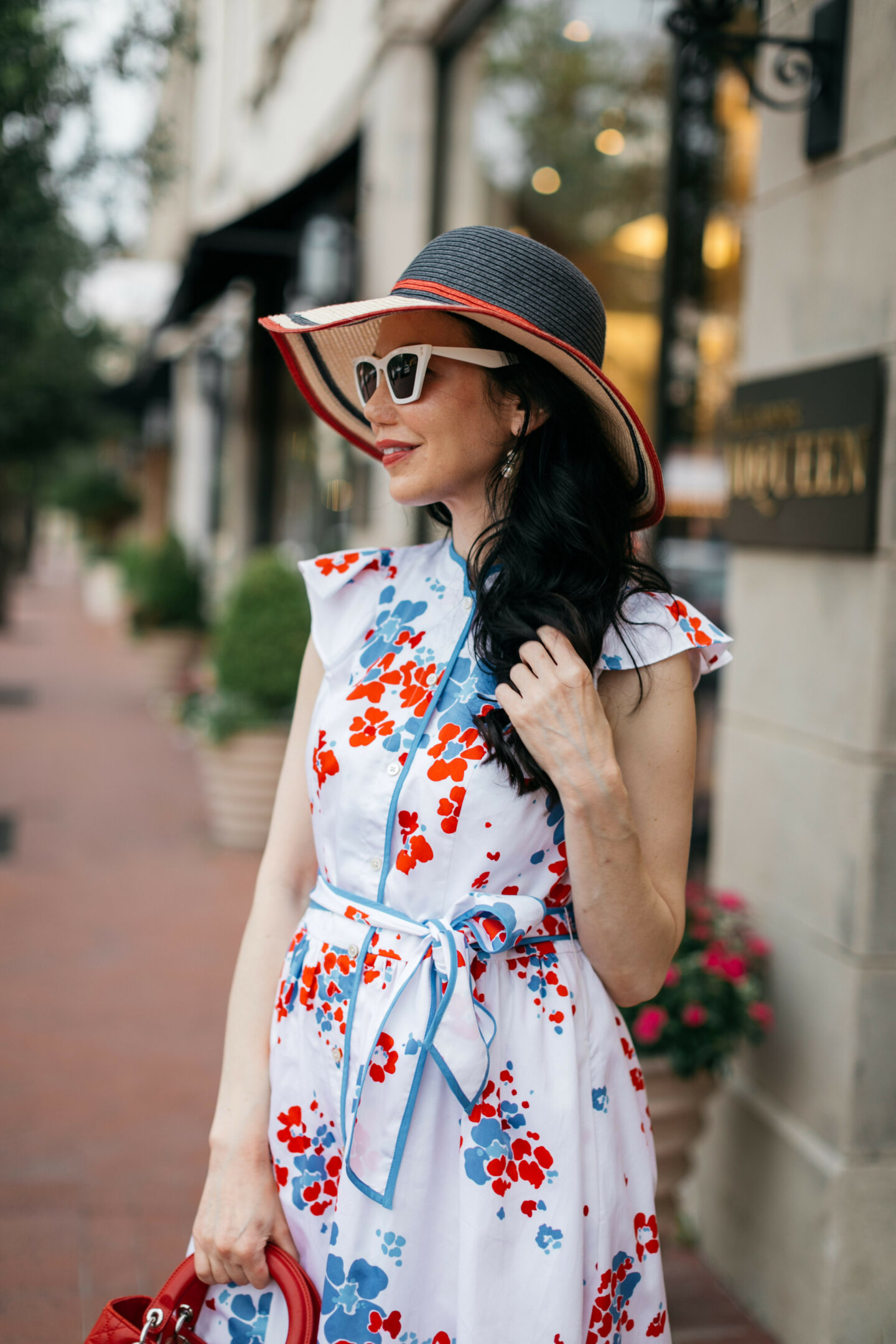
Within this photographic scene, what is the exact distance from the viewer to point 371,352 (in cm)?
197


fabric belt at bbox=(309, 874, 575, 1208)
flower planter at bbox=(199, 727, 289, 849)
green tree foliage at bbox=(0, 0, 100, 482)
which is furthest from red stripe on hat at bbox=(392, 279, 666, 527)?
flower planter at bbox=(199, 727, 289, 849)

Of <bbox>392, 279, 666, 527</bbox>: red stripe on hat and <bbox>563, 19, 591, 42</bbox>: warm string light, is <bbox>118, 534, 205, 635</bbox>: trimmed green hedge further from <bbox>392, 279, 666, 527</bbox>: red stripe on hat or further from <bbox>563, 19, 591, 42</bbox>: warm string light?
<bbox>392, 279, 666, 527</bbox>: red stripe on hat

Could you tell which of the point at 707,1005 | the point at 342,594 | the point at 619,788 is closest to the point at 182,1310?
the point at 619,788

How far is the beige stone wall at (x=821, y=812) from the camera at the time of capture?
2.54 metres

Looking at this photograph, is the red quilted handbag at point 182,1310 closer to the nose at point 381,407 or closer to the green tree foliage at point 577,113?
the nose at point 381,407

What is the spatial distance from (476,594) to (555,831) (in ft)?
1.14

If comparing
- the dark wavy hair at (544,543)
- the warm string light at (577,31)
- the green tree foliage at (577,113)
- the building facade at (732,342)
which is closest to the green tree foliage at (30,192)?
the building facade at (732,342)

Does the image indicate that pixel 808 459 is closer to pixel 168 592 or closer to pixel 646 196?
pixel 646 196

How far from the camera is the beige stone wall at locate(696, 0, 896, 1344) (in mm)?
2535

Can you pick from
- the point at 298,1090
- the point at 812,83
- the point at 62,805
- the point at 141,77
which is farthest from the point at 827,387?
the point at 62,805

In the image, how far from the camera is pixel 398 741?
5.27ft

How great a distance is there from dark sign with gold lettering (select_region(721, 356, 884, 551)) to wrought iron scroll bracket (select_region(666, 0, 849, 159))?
56cm

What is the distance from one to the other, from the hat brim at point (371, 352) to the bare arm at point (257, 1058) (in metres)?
0.48

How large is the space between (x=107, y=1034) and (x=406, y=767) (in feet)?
10.6
